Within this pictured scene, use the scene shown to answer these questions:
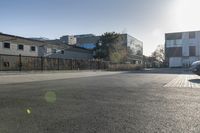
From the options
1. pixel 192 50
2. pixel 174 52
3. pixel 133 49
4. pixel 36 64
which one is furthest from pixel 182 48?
pixel 36 64

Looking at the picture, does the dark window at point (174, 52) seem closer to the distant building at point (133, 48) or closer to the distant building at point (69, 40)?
the distant building at point (133, 48)

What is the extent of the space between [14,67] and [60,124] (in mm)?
19440

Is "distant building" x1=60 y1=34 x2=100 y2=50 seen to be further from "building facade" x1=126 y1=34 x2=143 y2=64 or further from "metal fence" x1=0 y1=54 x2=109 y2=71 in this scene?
"metal fence" x1=0 y1=54 x2=109 y2=71

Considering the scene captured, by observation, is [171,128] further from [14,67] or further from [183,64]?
[183,64]

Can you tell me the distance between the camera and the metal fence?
71.6 ft

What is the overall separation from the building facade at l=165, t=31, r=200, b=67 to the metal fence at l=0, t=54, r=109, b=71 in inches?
1618

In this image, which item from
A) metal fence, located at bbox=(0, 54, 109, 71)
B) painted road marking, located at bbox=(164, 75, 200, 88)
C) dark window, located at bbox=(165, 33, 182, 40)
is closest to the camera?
painted road marking, located at bbox=(164, 75, 200, 88)

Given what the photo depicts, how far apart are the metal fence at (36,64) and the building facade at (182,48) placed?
41101mm

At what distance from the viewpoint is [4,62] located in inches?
856

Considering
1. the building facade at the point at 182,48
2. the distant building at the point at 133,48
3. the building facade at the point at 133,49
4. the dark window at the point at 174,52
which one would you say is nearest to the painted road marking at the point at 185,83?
the distant building at the point at 133,48

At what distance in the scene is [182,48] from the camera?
68.5 meters

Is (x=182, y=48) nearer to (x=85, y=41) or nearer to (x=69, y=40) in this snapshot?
(x=85, y=41)

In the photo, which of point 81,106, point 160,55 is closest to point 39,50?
point 81,106

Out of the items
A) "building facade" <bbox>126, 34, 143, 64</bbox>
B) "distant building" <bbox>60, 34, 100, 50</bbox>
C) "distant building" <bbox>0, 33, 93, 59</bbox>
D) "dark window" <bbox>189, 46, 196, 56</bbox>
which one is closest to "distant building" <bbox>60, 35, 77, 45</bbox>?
"distant building" <bbox>60, 34, 100, 50</bbox>
